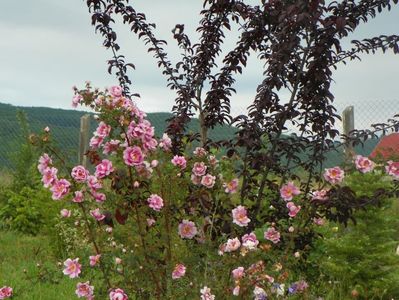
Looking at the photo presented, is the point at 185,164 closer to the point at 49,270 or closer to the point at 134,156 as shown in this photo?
the point at 134,156

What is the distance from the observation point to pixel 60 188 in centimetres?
409

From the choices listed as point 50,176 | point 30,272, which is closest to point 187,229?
point 50,176

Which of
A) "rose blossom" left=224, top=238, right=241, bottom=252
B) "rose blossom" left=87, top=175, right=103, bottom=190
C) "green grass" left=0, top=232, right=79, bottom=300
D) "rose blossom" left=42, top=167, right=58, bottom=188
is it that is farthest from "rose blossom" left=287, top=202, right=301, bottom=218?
"green grass" left=0, top=232, right=79, bottom=300

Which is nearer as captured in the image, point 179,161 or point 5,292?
point 179,161

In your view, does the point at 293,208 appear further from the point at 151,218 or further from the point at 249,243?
the point at 151,218

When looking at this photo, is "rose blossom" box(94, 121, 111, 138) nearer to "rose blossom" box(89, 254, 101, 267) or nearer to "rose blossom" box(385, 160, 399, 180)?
"rose blossom" box(89, 254, 101, 267)

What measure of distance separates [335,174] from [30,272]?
3.67m

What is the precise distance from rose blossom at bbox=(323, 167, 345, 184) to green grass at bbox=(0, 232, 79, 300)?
2.56 meters

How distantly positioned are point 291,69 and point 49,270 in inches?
133

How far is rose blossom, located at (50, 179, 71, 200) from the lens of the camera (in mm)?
4074

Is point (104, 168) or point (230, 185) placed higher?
point (104, 168)

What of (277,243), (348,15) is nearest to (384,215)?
(277,243)

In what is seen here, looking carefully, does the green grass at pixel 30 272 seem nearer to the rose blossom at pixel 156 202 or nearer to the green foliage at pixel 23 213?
the green foliage at pixel 23 213

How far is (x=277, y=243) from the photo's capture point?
495cm
